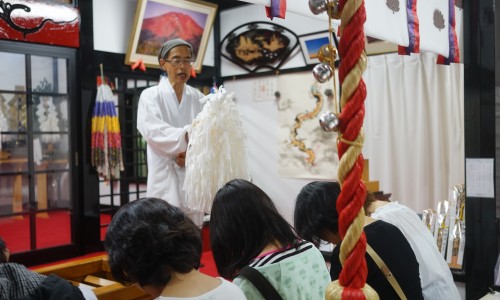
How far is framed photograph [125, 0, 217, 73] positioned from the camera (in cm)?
553

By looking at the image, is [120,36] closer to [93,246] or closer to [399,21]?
[93,246]

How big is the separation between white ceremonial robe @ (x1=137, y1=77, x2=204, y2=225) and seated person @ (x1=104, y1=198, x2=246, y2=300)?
5.02 ft

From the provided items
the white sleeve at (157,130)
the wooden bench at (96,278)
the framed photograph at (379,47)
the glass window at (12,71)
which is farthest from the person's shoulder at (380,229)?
the glass window at (12,71)

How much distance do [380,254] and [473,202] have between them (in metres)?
1.57

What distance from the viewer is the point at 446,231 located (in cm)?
356

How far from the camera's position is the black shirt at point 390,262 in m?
1.85

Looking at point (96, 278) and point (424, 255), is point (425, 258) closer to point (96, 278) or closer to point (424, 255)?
point (424, 255)

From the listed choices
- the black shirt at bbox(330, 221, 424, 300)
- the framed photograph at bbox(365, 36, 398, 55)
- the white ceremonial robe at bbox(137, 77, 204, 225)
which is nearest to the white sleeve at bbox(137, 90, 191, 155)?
the white ceremonial robe at bbox(137, 77, 204, 225)

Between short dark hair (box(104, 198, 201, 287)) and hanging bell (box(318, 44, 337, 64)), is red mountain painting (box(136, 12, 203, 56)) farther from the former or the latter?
hanging bell (box(318, 44, 337, 64))

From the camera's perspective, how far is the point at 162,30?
18.8 ft

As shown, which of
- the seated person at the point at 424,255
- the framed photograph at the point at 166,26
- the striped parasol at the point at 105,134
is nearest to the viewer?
the seated person at the point at 424,255

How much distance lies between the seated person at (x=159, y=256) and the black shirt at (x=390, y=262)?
0.62 m

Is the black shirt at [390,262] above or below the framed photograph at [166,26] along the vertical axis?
below

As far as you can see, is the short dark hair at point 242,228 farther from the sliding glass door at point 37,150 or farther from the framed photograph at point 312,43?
the framed photograph at point 312,43
